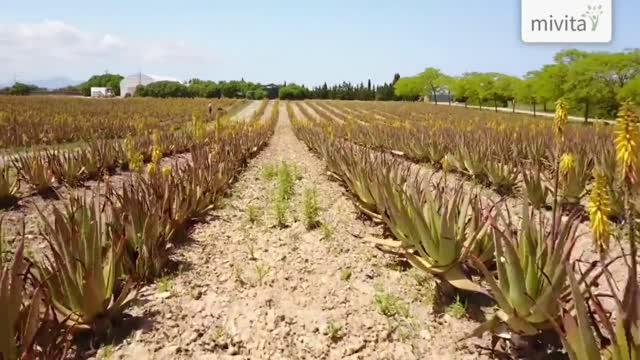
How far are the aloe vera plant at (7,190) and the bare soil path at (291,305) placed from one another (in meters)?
2.95

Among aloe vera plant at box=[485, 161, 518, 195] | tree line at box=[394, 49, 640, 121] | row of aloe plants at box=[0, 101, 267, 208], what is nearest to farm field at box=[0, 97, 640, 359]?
row of aloe plants at box=[0, 101, 267, 208]

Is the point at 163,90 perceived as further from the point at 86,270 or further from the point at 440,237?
the point at 440,237

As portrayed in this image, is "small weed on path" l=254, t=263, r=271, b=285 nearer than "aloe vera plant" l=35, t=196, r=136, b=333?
No

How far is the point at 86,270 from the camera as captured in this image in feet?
8.11

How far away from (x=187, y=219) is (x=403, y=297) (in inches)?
104

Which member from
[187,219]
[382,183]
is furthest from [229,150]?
[382,183]

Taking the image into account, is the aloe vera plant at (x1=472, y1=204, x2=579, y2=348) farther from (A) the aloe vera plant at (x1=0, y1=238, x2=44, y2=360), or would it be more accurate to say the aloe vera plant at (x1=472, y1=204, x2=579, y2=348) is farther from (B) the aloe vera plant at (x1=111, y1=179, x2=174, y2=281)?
(B) the aloe vera plant at (x1=111, y1=179, x2=174, y2=281)

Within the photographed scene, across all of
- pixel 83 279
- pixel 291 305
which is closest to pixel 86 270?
pixel 83 279

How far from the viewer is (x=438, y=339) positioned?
273 centimetres

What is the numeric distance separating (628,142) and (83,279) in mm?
2821

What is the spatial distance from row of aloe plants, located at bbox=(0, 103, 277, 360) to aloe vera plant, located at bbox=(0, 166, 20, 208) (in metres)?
2.57

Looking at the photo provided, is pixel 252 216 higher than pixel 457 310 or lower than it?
higher

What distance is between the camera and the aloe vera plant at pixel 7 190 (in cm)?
566

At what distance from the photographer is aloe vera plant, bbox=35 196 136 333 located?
2.52 meters
